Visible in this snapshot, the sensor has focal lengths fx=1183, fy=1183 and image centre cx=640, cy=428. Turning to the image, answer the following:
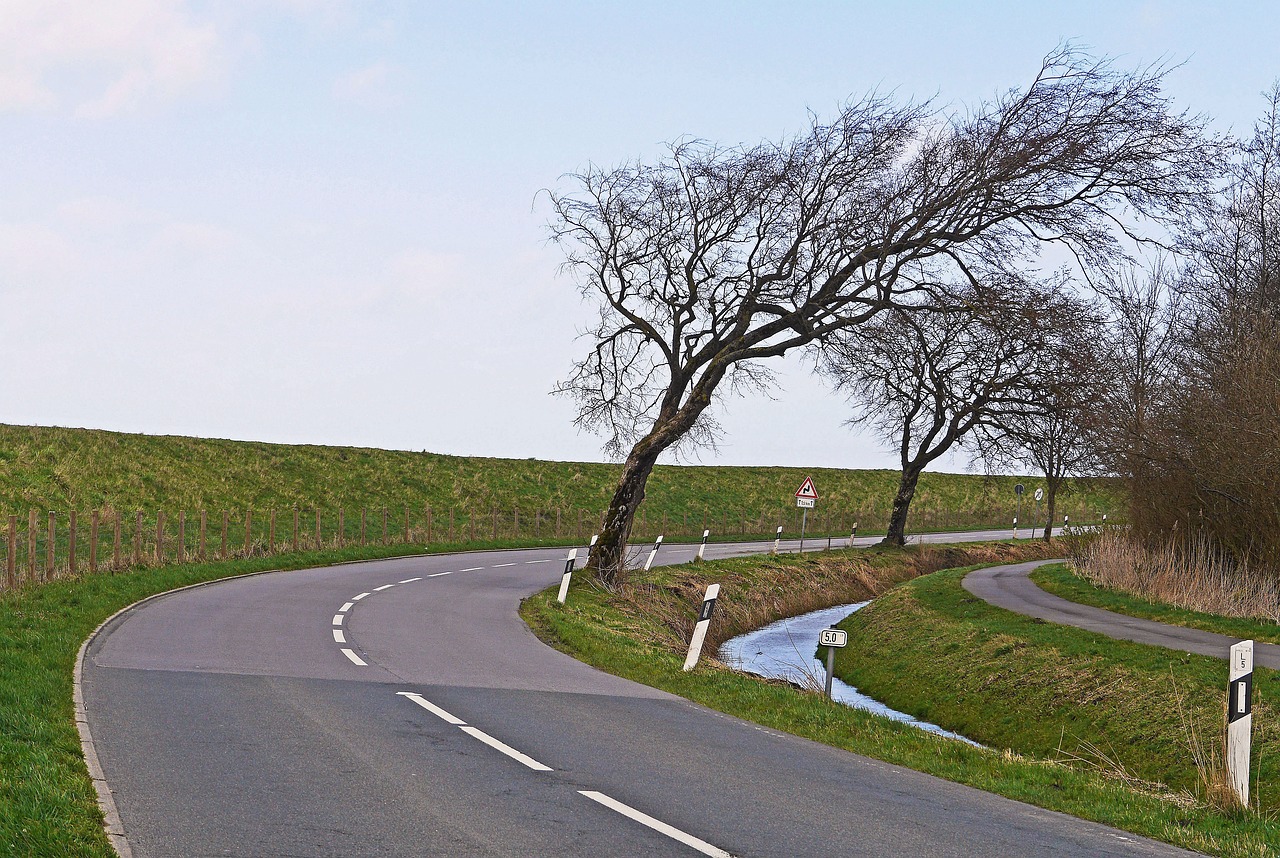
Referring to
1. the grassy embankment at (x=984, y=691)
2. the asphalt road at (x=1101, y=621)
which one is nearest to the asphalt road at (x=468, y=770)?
the grassy embankment at (x=984, y=691)

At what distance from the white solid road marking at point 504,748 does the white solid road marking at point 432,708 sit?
0.21m

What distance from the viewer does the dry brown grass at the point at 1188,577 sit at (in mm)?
21766

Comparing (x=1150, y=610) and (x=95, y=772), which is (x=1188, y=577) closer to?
(x=1150, y=610)

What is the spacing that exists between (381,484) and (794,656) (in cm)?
4286

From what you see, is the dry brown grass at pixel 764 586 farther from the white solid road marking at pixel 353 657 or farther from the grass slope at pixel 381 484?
the white solid road marking at pixel 353 657

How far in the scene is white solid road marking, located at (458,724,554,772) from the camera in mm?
8719

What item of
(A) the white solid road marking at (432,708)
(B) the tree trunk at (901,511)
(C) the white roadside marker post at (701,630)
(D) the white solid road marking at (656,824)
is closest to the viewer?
(D) the white solid road marking at (656,824)

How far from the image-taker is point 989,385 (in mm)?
37281

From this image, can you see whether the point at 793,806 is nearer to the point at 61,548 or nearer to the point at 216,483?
the point at 61,548

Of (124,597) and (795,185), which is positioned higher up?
(795,185)

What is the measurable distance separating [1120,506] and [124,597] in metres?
24.5

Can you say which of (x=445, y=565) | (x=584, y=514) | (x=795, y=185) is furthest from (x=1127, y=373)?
(x=584, y=514)

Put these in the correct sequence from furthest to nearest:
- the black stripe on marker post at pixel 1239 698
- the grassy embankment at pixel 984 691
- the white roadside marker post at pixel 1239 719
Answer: the grassy embankment at pixel 984 691 → the black stripe on marker post at pixel 1239 698 → the white roadside marker post at pixel 1239 719

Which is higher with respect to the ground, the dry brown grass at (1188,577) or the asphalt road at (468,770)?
the dry brown grass at (1188,577)
